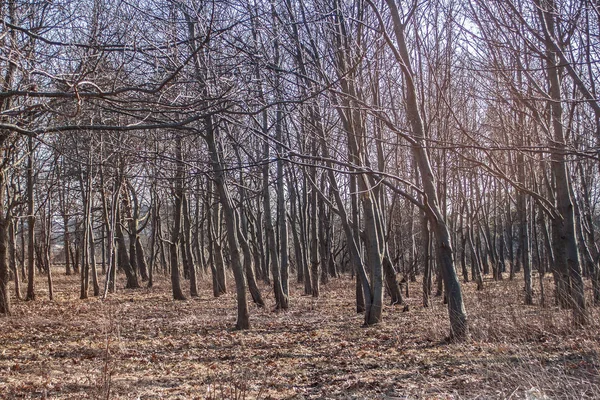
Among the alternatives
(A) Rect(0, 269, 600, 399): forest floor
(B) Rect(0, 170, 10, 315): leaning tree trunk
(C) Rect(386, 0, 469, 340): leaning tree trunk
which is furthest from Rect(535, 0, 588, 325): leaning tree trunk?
(B) Rect(0, 170, 10, 315): leaning tree trunk

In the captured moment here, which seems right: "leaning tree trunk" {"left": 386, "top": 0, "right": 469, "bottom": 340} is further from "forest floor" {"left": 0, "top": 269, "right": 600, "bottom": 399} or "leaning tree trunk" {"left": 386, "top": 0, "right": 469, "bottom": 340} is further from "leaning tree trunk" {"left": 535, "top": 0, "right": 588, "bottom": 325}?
"leaning tree trunk" {"left": 535, "top": 0, "right": 588, "bottom": 325}

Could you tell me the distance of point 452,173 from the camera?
17.7 metres

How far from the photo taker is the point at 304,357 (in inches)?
322

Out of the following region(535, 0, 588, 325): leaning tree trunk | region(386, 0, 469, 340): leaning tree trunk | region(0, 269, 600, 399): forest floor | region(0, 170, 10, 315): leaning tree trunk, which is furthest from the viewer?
region(0, 170, 10, 315): leaning tree trunk

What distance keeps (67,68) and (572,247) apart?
7.50 m

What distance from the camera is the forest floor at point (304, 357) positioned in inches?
220

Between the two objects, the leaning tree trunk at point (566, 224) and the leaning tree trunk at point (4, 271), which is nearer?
the leaning tree trunk at point (566, 224)

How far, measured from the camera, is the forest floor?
18.4ft

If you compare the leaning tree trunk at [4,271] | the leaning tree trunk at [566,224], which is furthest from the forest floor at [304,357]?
the leaning tree trunk at [4,271]

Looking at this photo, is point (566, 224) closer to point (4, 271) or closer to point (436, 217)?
point (436, 217)

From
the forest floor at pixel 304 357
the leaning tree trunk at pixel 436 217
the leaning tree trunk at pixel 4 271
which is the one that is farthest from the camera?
the leaning tree trunk at pixel 4 271

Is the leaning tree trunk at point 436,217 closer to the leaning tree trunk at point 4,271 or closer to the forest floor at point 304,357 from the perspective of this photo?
the forest floor at point 304,357

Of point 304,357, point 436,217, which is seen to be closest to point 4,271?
point 304,357

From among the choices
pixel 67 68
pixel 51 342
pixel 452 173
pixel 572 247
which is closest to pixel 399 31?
pixel 572 247
